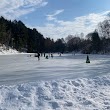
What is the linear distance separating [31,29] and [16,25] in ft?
87.7

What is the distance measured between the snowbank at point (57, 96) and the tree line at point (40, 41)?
82.8 meters

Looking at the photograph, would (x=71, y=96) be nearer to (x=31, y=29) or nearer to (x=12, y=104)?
(x=12, y=104)

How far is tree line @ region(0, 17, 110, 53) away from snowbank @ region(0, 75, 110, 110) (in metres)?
82.8

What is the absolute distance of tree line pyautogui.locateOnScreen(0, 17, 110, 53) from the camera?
97.6 meters

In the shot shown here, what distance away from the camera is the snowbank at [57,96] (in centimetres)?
686

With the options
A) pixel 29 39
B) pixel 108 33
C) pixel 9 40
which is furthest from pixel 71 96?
pixel 29 39

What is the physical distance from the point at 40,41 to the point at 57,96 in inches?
5828

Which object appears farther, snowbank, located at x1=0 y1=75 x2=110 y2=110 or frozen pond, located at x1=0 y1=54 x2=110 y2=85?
frozen pond, located at x1=0 y1=54 x2=110 y2=85

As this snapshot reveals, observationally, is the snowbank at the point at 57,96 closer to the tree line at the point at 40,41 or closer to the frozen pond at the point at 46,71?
the frozen pond at the point at 46,71

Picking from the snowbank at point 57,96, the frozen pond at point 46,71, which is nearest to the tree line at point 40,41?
the frozen pond at point 46,71

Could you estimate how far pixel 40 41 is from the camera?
155 meters

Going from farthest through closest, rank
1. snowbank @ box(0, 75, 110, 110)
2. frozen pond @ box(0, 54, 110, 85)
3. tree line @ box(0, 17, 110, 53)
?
tree line @ box(0, 17, 110, 53)
frozen pond @ box(0, 54, 110, 85)
snowbank @ box(0, 75, 110, 110)

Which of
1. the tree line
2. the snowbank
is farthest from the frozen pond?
the tree line

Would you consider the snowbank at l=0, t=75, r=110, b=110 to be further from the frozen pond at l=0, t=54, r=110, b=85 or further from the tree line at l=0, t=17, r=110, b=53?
the tree line at l=0, t=17, r=110, b=53
